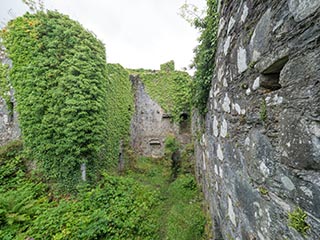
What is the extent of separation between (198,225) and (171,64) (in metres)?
9.39

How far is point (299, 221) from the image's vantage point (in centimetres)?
82

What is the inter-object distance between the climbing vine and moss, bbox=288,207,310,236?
4.39m

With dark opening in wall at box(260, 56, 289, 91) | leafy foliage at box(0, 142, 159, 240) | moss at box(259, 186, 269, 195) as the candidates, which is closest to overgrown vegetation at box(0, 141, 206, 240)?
leafy foliage at box(0, 142, 159, 240)

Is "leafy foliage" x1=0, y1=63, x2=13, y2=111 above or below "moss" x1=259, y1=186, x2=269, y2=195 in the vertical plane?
above

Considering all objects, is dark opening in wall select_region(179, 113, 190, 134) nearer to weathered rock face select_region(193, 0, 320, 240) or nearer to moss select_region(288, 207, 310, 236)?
weathered rock face select_region(193, 0, 320, 240)

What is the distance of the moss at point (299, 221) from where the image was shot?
0.79 meters

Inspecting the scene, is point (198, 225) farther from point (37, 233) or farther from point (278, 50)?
point (278, 50)

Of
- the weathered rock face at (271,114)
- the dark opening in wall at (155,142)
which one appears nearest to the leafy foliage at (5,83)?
the dark opening in wall at (155,142)

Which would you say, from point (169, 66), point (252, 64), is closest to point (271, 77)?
point (252, 64)

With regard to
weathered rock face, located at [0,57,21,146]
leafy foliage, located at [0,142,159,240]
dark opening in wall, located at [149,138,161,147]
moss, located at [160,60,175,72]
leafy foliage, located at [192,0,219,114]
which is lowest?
leafy foliage, located at [0,142,159,240]

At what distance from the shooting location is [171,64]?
10852mm

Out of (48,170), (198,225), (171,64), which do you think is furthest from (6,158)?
(171,64)

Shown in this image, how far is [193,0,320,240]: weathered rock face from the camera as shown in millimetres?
735

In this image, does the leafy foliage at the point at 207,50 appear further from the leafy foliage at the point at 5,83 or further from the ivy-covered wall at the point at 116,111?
the leafy foliage at the point at 5,83
